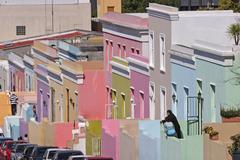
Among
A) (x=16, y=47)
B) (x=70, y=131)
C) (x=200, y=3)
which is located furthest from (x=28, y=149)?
(x=16, y=47)

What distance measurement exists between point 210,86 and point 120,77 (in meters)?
13.0

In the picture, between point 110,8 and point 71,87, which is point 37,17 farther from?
point 71,87

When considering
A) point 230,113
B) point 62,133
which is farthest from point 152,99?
point 230,113

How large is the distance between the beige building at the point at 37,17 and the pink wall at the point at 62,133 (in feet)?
160

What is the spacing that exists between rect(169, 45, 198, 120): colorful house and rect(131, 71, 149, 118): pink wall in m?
3.71

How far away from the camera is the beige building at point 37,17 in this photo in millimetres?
100688

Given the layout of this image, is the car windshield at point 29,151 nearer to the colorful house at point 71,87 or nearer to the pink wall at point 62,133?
the pink wall at point 62,133

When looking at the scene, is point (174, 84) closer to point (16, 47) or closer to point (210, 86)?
point (210, 86)

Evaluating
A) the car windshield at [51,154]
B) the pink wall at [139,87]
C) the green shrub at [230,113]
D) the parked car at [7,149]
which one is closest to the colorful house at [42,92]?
the parked car at [7,149]

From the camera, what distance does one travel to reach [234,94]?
3531cm

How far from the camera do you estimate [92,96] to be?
53875 mm

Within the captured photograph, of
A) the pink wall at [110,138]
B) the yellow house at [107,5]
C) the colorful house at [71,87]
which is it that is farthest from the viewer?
the yellow house at [107,5]

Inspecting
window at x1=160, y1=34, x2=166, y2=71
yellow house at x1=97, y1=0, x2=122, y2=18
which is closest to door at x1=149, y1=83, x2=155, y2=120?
window at x1=160, y1=34, x2=166, y2=71

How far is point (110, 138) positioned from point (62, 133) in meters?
11.1
